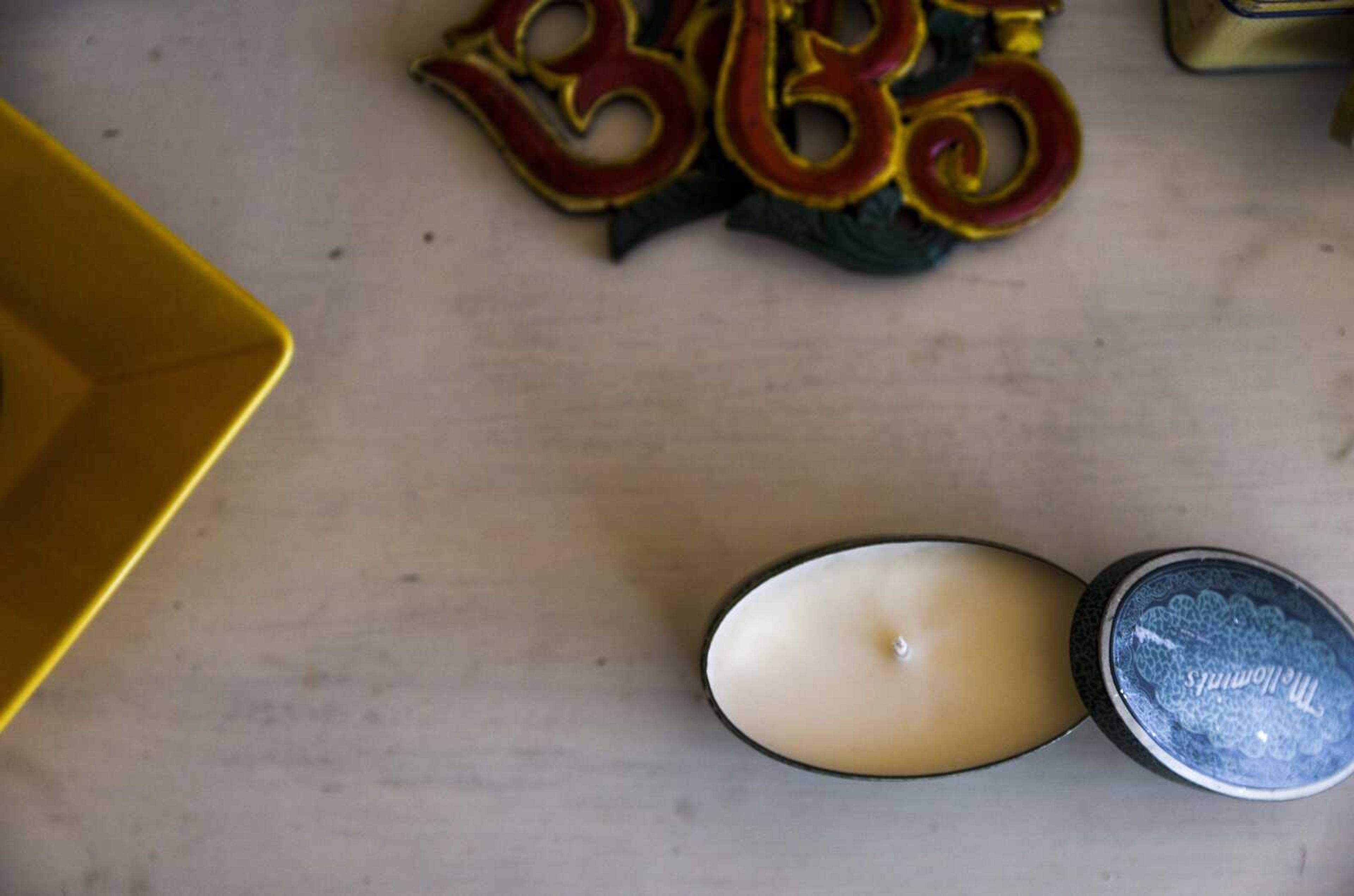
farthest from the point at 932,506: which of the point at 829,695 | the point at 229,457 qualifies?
the point at 229,457

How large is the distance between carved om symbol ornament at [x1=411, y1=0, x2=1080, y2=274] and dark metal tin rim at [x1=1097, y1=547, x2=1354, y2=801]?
0.20 meters

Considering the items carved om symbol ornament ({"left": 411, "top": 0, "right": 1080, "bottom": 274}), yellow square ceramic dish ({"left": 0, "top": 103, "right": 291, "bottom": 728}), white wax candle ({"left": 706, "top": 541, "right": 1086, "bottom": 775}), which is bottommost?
white wax candle ({"left": 706, "top": 541, "right": 1086, "bottom": 775})

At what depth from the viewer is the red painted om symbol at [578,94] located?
54cm

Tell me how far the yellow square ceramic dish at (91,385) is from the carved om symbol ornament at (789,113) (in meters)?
0.20

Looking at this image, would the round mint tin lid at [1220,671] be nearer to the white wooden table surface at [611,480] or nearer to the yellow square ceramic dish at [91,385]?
the white wooden table surface at [611,480]

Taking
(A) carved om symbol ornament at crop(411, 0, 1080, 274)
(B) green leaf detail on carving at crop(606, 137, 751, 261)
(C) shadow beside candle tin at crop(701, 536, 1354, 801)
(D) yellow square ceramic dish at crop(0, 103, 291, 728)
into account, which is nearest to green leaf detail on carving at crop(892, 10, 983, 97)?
(A) carved om symbol ornament at crop(411, 0, 1080, 274)

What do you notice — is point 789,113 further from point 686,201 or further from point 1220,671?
point 1220,671

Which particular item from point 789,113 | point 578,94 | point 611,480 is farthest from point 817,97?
Answer: point 611,480

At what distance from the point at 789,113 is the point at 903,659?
1.03ft

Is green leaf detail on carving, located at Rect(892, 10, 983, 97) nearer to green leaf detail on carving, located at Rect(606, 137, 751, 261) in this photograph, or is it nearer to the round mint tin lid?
green leaf detail on carving, located at Rect(606, 137, 751, 261)

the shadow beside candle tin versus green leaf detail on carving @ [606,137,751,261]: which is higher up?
green leaf detail on carving @ [606,137,751,261]

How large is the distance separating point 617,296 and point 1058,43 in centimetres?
30

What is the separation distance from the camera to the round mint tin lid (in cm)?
43

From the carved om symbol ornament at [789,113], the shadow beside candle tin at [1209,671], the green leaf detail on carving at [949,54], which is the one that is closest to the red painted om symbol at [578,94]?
the carved om symbol ornament at [789,113]
